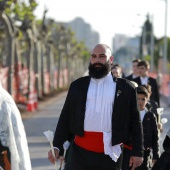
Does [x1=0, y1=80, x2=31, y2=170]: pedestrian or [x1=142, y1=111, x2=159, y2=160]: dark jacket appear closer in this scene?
[x1=0, y1=80, x2=31, y2=170]: pedestrian

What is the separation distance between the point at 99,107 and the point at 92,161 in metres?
0.49

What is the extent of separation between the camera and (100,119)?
6027 mm

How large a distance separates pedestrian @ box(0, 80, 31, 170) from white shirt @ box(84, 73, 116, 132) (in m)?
1.20

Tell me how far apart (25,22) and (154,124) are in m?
20.9

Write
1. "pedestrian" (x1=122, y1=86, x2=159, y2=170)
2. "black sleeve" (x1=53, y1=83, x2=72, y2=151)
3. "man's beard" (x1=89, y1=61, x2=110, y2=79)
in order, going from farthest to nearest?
"pedestrian" (x1=122, y1=86, x2=159, y2=170)
"black sleeve" (x1=53, y1=83, x2=72, y2=151)
"man's beard" (x1=89, y1=61, x2=110, y2=79)

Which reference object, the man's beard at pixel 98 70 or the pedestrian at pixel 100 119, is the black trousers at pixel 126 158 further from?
the man's beard at pixel 98 70

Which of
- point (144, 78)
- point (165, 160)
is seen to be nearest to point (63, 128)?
point (165, 160)

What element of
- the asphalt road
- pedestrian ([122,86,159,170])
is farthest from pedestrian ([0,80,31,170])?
the asphalt road

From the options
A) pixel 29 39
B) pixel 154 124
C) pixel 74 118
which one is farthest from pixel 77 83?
pixel 29 39

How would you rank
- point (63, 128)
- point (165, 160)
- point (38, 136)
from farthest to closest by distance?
1. point (38, 136)
2. point (165, 160)
3. point (63, 128)

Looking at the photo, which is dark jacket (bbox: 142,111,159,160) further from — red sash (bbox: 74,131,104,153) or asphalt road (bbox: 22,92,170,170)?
asphalt road (bbox: 22,92,170,170)

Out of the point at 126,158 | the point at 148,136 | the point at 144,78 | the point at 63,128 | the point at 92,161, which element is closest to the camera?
the point at 92,161

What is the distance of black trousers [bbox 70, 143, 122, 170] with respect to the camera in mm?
5992

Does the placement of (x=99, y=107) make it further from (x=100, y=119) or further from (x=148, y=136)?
(x=148, y=136)
